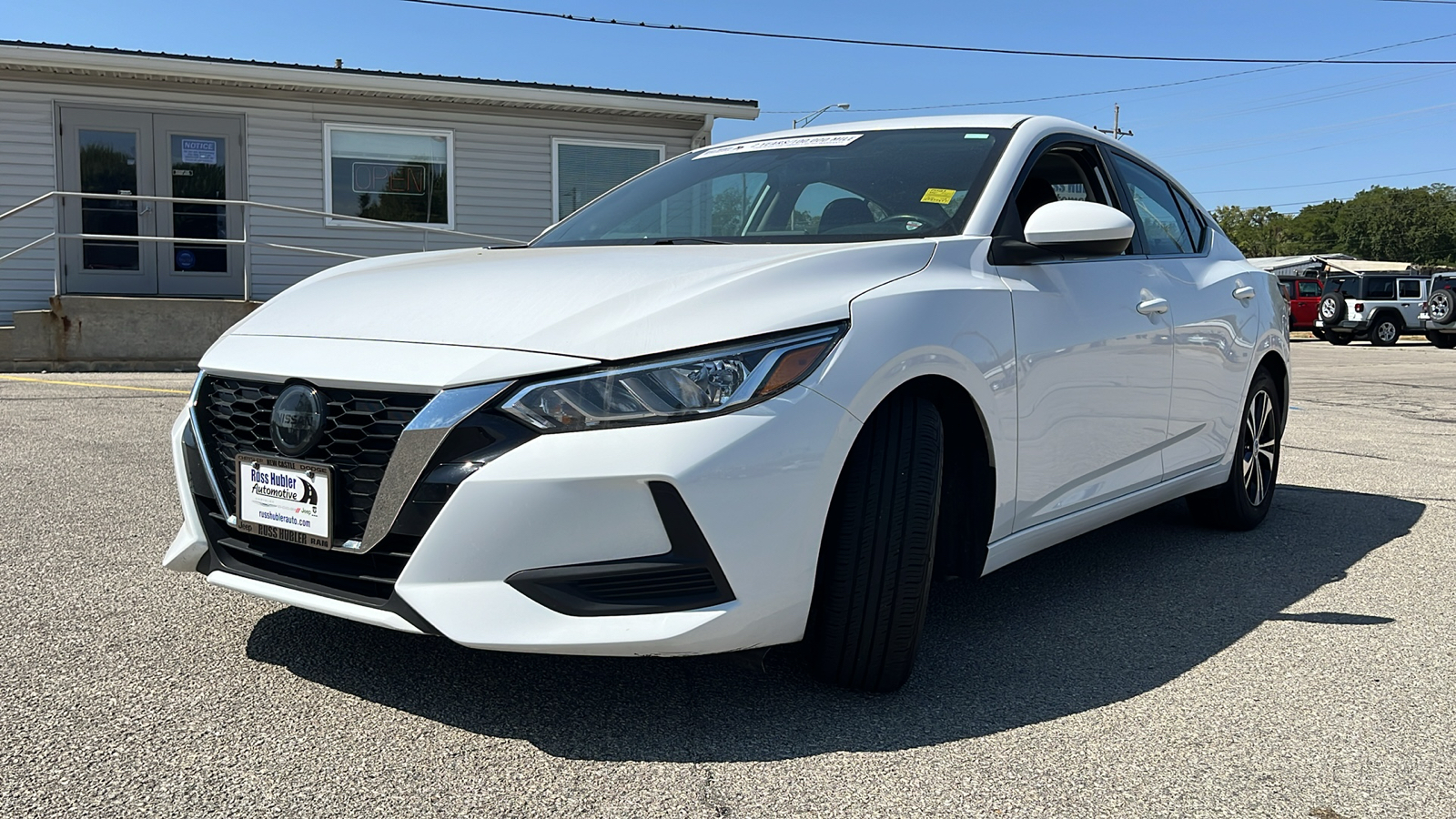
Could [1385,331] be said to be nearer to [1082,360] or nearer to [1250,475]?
[1250,475]

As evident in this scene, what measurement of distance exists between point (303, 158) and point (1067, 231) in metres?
13.1

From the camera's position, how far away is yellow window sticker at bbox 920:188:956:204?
335 cm

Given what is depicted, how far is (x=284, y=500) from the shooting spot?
2607 millimetres

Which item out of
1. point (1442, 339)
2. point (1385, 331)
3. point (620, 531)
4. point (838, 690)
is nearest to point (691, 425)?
point (620, 531)

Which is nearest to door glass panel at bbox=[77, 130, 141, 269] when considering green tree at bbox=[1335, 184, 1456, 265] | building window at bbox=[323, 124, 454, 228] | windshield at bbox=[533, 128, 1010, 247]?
building window at bbox=[323, 124, 454, 228]

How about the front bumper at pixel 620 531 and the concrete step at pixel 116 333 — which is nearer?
the front bumper at pixel 620 531

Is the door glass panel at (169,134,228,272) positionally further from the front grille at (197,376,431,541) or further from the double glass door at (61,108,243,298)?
the front grille at (197,376,431,541)

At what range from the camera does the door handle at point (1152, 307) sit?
3809 millimetres

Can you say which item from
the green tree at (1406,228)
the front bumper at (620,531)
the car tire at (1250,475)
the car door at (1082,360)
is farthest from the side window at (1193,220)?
the green tree at (1406,228)

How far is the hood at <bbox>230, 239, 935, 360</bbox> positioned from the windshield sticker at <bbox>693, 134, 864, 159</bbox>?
37.9 inches

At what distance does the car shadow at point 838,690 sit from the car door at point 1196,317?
0.53m

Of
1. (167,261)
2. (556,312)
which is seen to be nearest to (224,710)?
(556,312)

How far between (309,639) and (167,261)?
1203 centimetres

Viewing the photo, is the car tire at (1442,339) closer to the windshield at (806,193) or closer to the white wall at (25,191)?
the white wall at (25,191)
